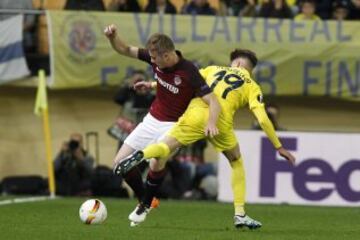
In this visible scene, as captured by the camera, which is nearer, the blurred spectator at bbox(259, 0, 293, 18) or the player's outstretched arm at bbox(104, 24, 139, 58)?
the player's outstretched arm at bbox(104, 24, 139, 58)

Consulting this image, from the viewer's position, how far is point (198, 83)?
35.9 ft

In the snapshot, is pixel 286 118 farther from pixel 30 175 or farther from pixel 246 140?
pixel 30 175

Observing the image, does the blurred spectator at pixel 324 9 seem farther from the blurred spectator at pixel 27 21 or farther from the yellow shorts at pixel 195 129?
the yellow shorts at pixel 195 129

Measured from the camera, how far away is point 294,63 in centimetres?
1858

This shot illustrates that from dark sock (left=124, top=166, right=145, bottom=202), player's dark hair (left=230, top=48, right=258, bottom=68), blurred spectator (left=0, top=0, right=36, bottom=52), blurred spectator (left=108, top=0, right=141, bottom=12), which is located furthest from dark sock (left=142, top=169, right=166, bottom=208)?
blurred spectator (left=108, top=0, right=141, bottom=12)

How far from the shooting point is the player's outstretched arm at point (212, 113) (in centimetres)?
1068

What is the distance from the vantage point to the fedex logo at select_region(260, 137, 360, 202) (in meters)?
16.7

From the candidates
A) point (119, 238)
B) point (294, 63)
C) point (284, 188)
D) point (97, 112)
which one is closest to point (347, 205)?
point (284, 188)

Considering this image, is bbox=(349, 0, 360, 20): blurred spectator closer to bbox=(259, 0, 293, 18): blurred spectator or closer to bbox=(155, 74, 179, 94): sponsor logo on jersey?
bbox=(259, 0, 293, 18): blurred spectator

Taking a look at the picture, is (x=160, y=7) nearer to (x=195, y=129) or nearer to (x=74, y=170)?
(x=74, y=170)

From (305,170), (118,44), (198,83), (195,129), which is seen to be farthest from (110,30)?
(305,170)

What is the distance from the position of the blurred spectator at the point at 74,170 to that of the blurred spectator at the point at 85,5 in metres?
2.33

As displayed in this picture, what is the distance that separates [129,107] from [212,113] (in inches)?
289

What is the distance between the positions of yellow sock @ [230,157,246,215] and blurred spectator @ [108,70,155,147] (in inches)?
255
